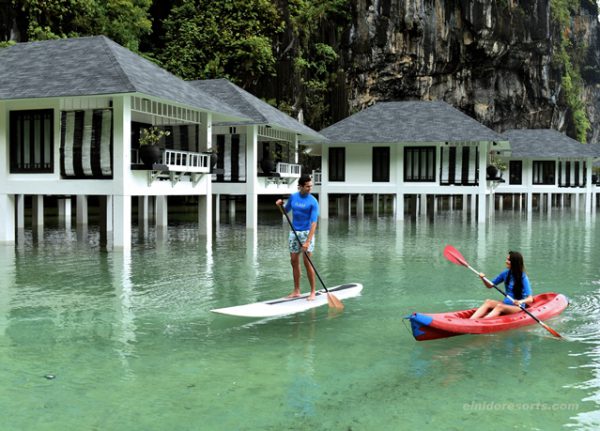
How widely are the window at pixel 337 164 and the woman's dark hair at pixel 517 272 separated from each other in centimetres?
2816

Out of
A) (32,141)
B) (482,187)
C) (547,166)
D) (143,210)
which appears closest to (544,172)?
(547,166)

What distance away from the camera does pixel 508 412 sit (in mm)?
6355

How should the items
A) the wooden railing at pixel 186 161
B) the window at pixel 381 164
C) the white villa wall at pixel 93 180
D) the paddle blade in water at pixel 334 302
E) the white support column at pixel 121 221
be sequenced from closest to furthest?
the paddle blade in water at pixel 334 302, the white support column at pixel 121 221, the white villa wall at pixel 93 180, the wooden railing at pixel 186 161, the window at pixel 381 164

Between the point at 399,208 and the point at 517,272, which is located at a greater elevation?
the point at 399,208

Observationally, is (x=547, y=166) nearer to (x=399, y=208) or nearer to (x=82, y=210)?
(x=399, y=208)

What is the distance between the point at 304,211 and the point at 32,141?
12.9 meters

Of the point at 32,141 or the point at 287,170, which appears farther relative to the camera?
the point at 287,170

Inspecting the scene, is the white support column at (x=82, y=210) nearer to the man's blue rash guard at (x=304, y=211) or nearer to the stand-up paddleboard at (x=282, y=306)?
the stand-up paddleboard at (x=282, y=306)

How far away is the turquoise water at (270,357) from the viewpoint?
20.5ft

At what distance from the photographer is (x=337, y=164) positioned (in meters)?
38.2

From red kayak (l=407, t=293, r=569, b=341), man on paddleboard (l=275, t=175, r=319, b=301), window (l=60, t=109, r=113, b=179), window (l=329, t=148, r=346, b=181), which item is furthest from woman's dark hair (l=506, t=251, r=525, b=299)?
window (l=329, t=148, r=346, b=181)

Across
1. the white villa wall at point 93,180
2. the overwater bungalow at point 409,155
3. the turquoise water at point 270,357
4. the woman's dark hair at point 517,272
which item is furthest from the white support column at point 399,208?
the woman's dark hair at point 517,272

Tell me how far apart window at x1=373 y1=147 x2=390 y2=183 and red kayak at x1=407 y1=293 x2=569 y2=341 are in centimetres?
2644

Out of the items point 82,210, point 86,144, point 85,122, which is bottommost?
point 82,210
